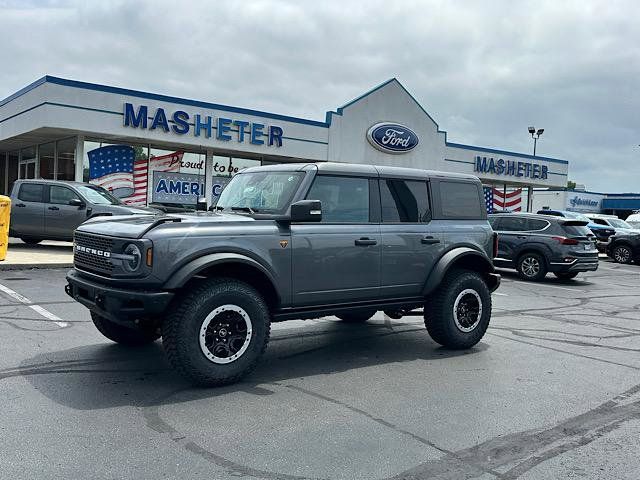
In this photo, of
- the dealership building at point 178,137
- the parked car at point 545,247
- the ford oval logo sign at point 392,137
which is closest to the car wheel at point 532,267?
the parked car at point 545,247

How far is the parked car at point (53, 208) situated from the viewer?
1470 cm

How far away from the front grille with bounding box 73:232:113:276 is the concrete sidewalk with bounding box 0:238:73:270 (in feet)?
24.1

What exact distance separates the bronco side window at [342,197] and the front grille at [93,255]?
1.93 metres

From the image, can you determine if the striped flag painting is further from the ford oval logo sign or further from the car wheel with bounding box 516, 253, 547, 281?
the car wheel with bounding box 516, 253, 547, 281

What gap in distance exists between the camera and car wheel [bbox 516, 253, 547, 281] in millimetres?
14938

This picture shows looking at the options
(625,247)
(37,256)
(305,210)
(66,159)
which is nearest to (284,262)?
(305,210)

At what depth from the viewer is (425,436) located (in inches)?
161

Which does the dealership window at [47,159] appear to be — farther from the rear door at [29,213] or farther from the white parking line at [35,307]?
the white parking line at [35,307]

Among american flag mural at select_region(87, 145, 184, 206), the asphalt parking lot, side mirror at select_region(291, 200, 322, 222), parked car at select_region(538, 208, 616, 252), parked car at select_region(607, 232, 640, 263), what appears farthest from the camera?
parked car at select_region(538, 208, 616, 252)

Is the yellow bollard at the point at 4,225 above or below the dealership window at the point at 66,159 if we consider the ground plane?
below

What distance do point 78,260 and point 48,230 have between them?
10411 millimetres

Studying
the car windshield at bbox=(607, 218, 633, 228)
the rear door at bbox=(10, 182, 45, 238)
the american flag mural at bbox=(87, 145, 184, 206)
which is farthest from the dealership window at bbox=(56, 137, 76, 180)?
the car windshield at bbox=(607, 218, 633, 228)

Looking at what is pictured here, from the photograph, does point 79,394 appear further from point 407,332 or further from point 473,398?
point 407,332

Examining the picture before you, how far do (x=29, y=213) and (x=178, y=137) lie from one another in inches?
245
